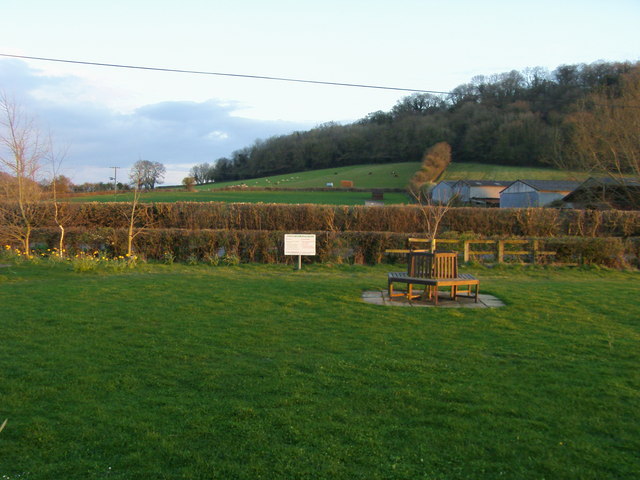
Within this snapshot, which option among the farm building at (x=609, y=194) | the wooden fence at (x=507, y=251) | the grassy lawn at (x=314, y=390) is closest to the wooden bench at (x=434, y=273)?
the grassy lawn at (x=314, y=390)

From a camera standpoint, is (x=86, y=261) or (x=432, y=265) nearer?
(x=432, y=265)

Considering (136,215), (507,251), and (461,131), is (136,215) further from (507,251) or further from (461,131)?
(461,131)

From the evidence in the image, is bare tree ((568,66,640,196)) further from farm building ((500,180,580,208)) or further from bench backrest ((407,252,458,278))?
bench backrest ((407,252,458,278))

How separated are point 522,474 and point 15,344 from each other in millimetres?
5718

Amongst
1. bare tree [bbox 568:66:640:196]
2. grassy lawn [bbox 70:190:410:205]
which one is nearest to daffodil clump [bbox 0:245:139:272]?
bare tree [bbox 568:66:640:196]

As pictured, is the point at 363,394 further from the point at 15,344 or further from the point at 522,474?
the point at 15,344

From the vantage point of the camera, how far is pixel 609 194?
110 ft

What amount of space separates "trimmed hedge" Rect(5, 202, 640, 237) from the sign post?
6.22 metres

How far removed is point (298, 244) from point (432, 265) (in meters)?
6.30

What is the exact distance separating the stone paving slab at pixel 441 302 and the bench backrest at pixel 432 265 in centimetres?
49

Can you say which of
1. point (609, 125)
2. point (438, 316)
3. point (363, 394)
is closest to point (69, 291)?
point (438, 316)

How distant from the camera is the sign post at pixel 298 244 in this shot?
15445 mm

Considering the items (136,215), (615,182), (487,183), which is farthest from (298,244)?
(487,183)

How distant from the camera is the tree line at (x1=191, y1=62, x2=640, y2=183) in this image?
5862 cm
